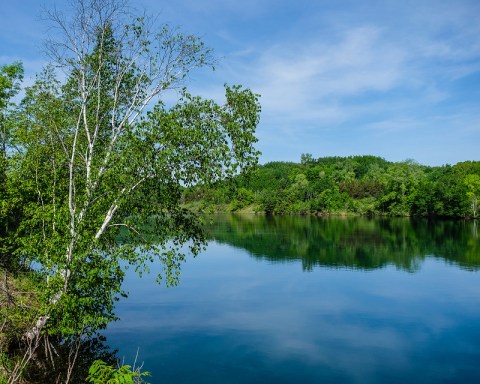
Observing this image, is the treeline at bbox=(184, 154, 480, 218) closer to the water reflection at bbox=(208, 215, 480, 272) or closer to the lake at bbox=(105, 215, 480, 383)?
the water reflection at bbox=(208, 215, 480, 272)

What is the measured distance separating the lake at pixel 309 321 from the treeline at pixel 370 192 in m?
37.0

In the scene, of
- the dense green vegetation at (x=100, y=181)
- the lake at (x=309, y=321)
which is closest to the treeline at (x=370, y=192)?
the lake at (x=309, y=321)

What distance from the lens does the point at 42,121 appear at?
1644 centimetres

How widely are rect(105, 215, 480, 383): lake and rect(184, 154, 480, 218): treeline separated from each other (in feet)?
122

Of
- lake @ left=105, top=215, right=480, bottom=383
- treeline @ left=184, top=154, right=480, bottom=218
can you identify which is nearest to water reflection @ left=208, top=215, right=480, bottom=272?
lake @ left=105, top=215, right=480, bottom=383

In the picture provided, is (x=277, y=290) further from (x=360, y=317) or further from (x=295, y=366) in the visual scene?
(x=295, y=366)

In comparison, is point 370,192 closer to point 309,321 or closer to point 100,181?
point 309,321

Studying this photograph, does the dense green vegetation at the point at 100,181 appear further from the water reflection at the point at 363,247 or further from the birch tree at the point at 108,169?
the water reflection at the point at 363,247

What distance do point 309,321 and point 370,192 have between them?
115290mm

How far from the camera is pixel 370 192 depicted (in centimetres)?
13312

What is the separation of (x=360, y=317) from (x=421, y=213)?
9177 centimetres

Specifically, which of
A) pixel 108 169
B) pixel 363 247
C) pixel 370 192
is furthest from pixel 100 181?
pixel 370 192

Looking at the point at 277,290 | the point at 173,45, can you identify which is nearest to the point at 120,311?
the point at 277,290

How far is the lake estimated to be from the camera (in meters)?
17.7
